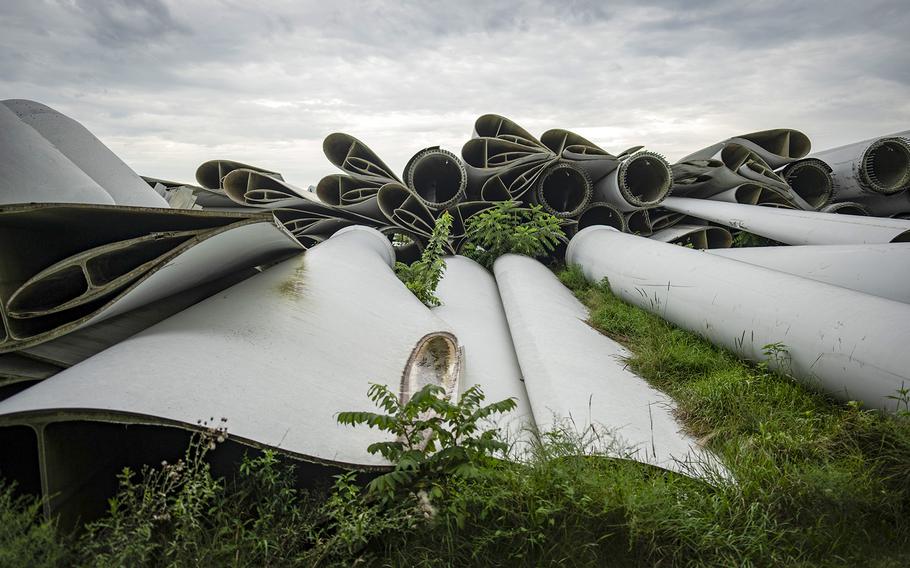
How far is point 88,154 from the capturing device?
3.12 m

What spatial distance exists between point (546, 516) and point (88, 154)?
343cm

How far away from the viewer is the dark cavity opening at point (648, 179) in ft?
15.9

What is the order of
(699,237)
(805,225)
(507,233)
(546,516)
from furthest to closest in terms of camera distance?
Result: (699,237) → (507,233) → (805,225) → (546,516)

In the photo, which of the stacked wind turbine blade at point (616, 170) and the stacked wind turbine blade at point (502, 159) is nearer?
the stacked wind turbine blade at point (616, 170)

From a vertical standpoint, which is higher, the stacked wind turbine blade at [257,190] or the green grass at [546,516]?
the stacked wind turbine blade at [257,190]

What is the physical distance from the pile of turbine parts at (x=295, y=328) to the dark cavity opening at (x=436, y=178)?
5.15 ft

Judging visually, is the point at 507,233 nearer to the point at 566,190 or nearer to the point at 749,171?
the point at 566,190

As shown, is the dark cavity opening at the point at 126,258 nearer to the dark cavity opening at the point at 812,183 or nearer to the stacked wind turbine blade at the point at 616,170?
the stacked wind turbine blade at the point at 616,170

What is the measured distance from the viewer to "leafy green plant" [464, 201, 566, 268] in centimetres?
471

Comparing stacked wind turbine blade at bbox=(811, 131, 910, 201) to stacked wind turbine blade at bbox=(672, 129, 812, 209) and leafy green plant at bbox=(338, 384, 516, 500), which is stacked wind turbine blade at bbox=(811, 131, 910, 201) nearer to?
stacked wind turbine blade at bbox=(672, 129, 812, 209)

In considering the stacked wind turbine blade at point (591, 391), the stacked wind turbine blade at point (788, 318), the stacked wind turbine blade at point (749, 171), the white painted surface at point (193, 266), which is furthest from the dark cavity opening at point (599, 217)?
the white painted surface at point (193, 266)

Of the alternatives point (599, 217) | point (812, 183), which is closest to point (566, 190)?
point (599, 217)

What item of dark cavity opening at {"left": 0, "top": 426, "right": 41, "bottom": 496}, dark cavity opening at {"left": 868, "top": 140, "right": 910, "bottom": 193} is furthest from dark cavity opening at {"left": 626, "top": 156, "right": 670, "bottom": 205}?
dark cavity opening at {"left": 0, "top": 426, "right": 41, "bottom": 496}

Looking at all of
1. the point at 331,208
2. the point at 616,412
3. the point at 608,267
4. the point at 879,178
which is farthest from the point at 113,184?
the point at 879,178
